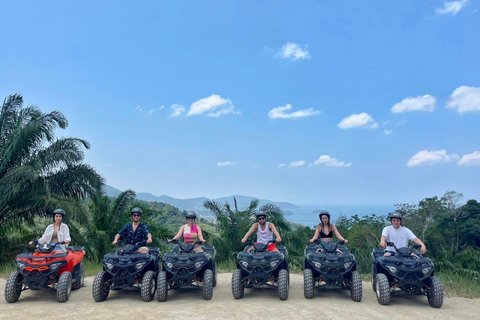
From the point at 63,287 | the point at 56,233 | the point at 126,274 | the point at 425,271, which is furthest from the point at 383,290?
the point at 56,233

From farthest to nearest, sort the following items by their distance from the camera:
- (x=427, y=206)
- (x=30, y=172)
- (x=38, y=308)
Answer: (x=427, y=206), (x=30, y=172), (x=38, y=308)

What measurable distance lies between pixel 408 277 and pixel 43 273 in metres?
6.70

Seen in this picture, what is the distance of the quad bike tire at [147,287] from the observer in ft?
24.6

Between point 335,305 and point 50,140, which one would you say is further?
point 50,140

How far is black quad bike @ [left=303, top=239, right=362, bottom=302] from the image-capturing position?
7727 millimetres

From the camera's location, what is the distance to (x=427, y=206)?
37000 mm

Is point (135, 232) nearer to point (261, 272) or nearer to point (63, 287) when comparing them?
point (63, 287)

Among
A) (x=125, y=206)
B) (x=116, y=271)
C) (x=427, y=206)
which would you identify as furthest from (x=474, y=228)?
(x=116, y=271)

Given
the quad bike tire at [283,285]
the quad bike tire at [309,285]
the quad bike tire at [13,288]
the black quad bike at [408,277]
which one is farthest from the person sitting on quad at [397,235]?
the quad bike tire at [13,288]

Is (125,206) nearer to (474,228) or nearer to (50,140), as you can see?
(50,140)

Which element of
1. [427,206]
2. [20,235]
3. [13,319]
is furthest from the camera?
[427,206]

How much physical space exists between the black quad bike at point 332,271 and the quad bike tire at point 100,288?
12.5 feet

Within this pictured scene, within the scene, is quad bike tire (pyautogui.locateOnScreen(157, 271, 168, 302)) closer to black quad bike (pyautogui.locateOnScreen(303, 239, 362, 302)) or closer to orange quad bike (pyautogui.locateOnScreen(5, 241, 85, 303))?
orange quad bike (pyautogui.locateOnScreen(5, 241, 85, 303))

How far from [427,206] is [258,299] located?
110ft
